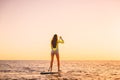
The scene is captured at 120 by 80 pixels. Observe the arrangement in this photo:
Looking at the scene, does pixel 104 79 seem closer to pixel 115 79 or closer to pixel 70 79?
pixel 115 79

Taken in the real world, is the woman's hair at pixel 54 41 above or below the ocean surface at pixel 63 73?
above

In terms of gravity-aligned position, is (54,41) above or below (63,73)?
above

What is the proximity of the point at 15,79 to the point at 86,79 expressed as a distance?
9.14 feet

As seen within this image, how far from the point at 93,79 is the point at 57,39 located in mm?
2816

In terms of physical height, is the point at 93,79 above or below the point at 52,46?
below

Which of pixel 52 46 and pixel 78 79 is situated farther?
pixel 52 46

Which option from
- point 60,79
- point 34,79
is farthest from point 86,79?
point 34,79

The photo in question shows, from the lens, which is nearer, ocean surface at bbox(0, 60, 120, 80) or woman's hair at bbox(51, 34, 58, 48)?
ocean surface at bbox(0, 60, 120, 80)

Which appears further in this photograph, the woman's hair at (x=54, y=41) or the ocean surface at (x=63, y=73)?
the woman's hair at (x=54, y=41)

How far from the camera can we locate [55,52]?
12.8 m

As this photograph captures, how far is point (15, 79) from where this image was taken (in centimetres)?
1057

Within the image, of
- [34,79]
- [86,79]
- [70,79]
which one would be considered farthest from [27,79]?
[86,79]

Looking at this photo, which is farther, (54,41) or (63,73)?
(63,73)

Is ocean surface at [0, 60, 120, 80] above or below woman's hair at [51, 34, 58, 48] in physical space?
below
